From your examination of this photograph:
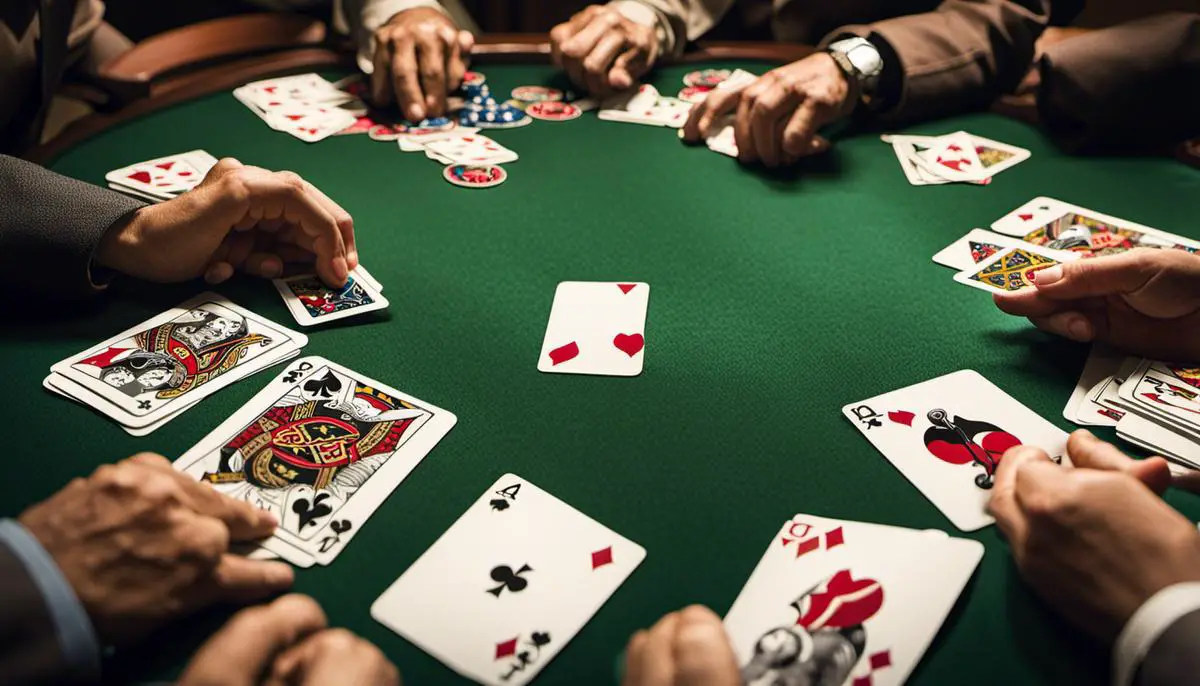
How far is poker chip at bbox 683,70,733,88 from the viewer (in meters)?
2.47

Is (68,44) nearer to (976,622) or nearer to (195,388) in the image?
(195,388)

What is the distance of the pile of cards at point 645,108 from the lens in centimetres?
226

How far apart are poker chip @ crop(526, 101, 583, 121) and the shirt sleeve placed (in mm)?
1652

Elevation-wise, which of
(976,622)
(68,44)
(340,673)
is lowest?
(976,622)

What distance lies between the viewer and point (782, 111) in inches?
79.4

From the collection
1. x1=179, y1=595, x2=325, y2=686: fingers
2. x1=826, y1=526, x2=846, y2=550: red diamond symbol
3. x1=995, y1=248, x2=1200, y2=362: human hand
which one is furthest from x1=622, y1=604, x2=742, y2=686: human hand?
x1=995, y1=248, x2=1200, y2=362: human hand

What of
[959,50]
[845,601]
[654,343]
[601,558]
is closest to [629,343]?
[654,343]

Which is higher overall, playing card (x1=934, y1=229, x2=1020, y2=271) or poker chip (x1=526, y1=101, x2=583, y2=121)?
poker chip (x1=526, y1=101, x2=583, y2=121)

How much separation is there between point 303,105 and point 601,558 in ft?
5.52

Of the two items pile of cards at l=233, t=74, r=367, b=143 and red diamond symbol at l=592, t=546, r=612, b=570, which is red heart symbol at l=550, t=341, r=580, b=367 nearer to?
red diamond symbol at l=592, t=546, r=612, b=570

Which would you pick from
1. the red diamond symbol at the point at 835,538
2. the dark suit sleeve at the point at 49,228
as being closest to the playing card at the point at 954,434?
the red diamond symbol at the point at 835,538

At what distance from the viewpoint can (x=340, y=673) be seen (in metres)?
0.81

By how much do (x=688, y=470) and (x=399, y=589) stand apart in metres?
0.41

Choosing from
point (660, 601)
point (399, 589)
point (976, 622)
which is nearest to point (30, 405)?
point (399, 589)
